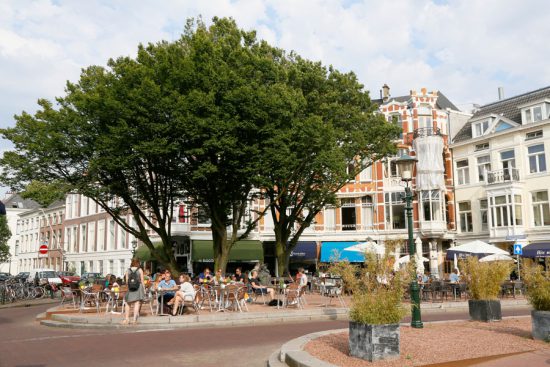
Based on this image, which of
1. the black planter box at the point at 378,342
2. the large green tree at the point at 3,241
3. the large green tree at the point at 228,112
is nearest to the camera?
the black planter box at the point at 378,342

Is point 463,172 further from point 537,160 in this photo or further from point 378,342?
point 378,342

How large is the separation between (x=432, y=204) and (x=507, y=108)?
9.35 metres

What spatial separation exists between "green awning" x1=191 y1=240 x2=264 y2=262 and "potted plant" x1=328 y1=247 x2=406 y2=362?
3090 cm

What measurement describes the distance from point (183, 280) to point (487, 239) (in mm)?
28889

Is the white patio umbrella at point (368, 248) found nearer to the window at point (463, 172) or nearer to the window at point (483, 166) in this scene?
the window at point (483, 166)

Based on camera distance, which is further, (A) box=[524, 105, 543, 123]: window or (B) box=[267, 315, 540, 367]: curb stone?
(A) box=[524, 105, 543, 123]: window

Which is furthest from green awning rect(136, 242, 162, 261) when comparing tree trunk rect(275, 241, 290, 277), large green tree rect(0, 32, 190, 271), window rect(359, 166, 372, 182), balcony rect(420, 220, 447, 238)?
balcony rect(420, 220, 447, 238)

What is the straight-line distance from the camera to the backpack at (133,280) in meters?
14.5

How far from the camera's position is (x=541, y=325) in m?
10.1

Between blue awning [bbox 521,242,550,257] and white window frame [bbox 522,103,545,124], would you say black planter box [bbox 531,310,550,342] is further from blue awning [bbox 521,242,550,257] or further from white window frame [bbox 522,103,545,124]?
white window frame [bbox 522,103,545,124]

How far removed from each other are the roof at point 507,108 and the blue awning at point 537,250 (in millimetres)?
9263

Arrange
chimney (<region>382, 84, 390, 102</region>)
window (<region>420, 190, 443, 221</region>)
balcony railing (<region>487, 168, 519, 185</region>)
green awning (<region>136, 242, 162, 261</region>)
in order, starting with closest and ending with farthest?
balcony railing (<region>487, 168, 519, 185</region>), window (<region>420, 190, 443, 221</region>), green awning (<region>136, 242, 162, 261</region>), chimney (<region>382, 84, 390, 102</region>)

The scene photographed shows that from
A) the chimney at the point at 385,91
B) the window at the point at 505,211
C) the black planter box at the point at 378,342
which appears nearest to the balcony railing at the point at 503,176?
the window at the point at 505,211

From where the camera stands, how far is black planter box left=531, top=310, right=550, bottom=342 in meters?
9.98
